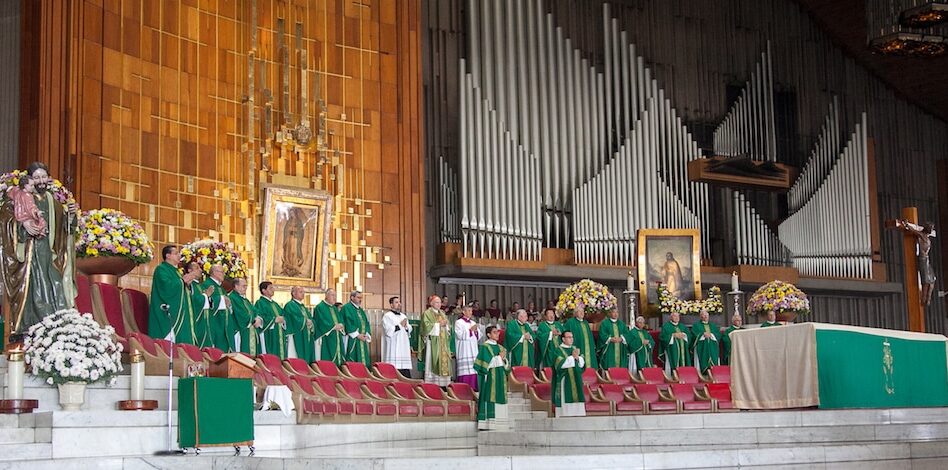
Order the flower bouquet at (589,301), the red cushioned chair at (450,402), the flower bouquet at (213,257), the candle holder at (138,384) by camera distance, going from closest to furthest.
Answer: the candle holder at (138,384)
the flower bouquet at (213,257)
the red cushioned chair at (450,402)
the flower bouquet at (589,301)

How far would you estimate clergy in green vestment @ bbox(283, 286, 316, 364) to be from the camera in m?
14.2

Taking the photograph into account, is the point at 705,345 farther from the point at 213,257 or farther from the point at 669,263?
the point at 213,257

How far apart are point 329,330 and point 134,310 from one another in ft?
11.2

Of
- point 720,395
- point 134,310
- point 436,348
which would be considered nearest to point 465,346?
point 436,348

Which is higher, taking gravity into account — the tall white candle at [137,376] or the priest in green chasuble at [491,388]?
the tall white candle at [137,376]

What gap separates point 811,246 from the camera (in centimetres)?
2073

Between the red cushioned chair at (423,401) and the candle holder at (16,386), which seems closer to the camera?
the candle holder at (16,386)

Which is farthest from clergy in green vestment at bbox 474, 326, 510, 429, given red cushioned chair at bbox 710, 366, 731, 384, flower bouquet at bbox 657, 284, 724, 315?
flower bouquet at bbox 657, 284, 724, 315

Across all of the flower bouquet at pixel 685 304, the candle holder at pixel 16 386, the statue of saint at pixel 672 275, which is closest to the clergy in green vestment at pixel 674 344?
the flower bouquet at pixel 685 304

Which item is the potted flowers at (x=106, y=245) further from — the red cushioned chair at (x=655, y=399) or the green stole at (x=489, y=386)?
the red cushioned chair at (x=655, y=399)

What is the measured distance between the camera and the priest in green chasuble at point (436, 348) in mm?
15008

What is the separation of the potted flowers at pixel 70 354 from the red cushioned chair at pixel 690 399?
6.24 meters

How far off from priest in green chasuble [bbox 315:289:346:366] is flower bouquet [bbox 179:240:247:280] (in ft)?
4.32

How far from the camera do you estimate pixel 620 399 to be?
13445mm
